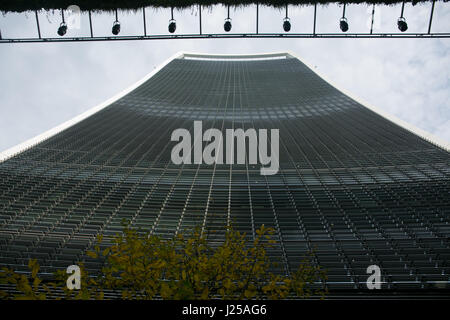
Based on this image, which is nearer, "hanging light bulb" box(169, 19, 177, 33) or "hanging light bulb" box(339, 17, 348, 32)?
"hanging light bulb" box(339, 17, 348, 32)

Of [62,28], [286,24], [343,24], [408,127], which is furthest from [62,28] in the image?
[408,127]

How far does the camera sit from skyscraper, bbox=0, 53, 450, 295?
18188 millimetres

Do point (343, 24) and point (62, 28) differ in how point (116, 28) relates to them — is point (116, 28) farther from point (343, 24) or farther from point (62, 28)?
point (343, 24)

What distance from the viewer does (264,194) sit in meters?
Result: 25.8

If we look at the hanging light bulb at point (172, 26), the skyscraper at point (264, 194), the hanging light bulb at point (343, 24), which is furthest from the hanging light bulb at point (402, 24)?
the skyscraper at point (264, 194)

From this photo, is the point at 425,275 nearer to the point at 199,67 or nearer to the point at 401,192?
the point at 401,192

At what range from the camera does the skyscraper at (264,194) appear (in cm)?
1819

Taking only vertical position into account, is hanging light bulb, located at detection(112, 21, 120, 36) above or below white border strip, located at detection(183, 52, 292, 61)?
above

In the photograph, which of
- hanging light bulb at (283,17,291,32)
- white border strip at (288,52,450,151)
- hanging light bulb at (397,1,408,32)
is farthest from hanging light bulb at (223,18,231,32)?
white border strip at (288,52,450,151)

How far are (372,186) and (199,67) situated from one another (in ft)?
232

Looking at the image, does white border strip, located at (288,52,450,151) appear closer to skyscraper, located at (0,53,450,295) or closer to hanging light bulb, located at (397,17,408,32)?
skyscraper, located at (0,53,450,295)

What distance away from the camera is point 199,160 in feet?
108

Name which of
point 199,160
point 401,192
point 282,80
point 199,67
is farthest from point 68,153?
point 199,67
